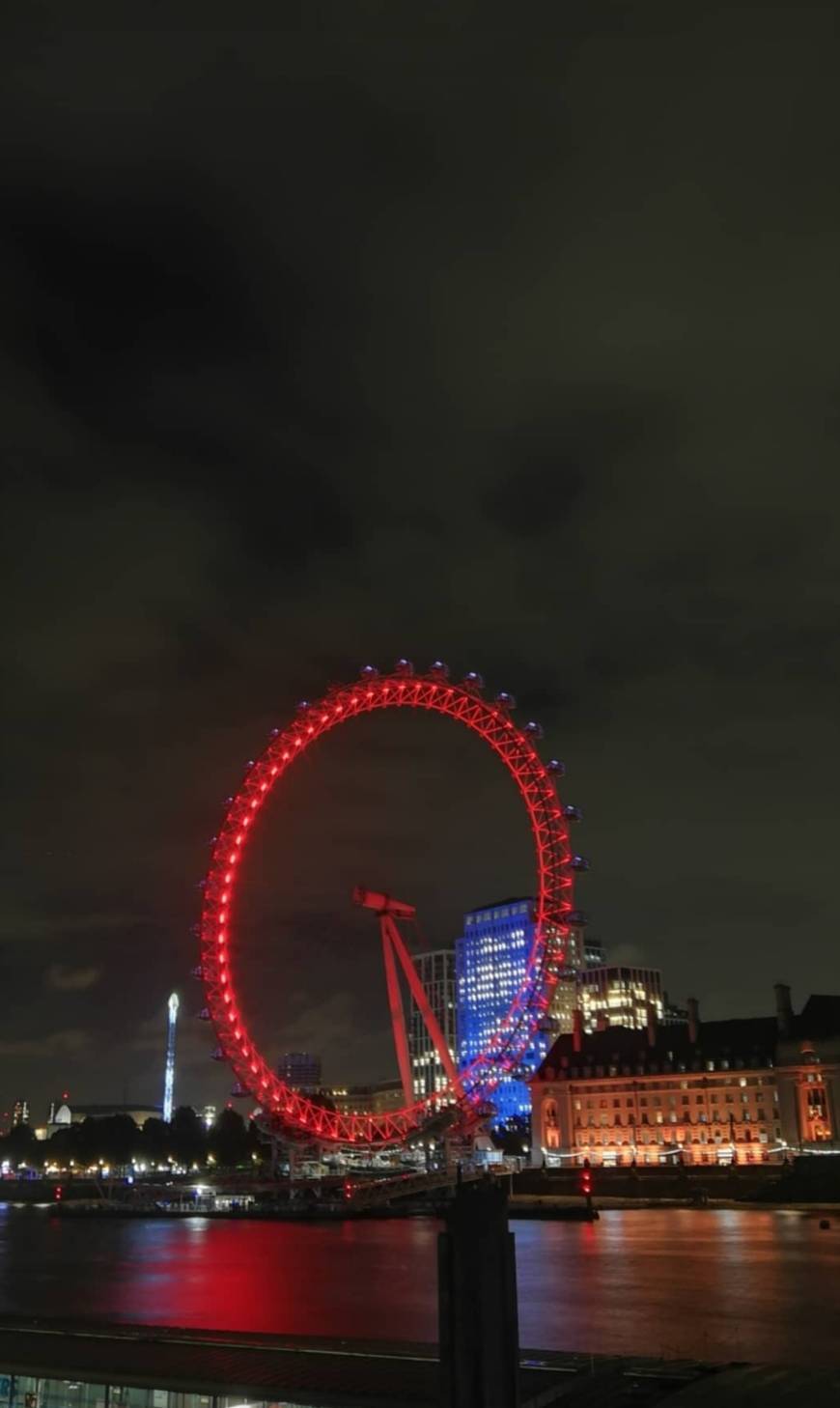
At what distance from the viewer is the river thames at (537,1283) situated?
26094mm

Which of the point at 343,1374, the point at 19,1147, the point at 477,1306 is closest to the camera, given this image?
the point at 477,1306

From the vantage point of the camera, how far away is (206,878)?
72.8 metres

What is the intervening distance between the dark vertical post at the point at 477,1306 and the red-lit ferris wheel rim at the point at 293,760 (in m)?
59.0

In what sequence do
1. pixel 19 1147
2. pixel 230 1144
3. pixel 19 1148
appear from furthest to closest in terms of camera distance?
1. pixel 19 1147
2. pixel 19 1148
3. pixel 230 1144

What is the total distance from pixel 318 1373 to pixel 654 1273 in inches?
898

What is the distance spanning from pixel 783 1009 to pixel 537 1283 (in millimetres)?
69186

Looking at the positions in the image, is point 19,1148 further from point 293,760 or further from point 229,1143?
point 293,760

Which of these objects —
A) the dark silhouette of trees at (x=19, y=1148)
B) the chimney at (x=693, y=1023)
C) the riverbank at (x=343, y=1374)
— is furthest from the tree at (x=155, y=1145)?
the riverbank at (x=343, y=1374)

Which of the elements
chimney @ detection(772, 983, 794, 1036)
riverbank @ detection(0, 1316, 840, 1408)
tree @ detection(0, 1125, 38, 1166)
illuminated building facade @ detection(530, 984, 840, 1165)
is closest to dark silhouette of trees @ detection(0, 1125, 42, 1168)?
tree @ detection(0, 1125, 38, 1166)

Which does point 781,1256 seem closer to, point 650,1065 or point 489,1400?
point 489,1400

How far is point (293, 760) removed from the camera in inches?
2894

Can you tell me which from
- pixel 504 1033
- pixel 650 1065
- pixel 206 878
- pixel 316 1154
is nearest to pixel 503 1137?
pixel 650 1065

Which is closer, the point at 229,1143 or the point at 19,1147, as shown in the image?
the point at 229,1143

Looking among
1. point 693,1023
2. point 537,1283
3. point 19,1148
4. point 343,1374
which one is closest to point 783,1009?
point 693,1023
